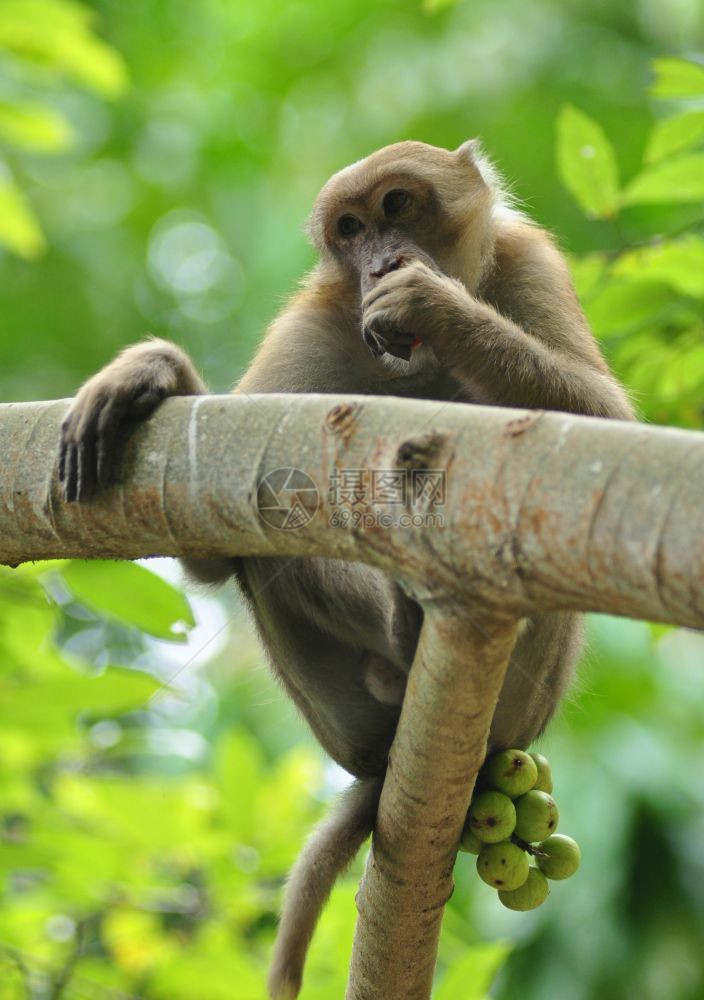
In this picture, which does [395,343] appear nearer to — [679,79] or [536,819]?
[679,79]

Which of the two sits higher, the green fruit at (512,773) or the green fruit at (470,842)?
the green fruit at (512,773)

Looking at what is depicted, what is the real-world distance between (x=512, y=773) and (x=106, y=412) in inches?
54.5

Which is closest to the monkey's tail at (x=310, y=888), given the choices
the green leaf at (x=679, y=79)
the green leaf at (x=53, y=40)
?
the green leaf at (x=679, y=79)

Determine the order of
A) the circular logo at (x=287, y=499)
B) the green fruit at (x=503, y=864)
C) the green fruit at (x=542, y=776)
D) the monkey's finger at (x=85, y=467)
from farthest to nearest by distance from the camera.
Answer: the green fruit at (x=542, y=776) < the green fruit at (x=503, y=864) < the monkey's finger at (x=85, y=467) < the circular logo at (x=287, y=499)

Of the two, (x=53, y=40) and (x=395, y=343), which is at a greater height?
(x=53, y=40)

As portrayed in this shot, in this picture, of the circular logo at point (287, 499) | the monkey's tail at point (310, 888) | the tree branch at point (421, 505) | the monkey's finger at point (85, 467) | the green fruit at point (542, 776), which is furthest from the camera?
the monkey's tail at point (310, 888)

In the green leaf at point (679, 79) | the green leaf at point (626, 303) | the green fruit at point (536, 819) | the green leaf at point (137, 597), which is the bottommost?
the green fruit at point (536, 819)

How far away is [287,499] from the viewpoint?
2215mm

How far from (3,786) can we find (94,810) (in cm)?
36

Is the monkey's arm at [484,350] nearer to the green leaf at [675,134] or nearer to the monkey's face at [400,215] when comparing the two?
the green leaf at [675,134]

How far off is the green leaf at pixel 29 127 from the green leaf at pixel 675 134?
2.16 meters

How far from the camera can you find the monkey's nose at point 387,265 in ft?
12.8

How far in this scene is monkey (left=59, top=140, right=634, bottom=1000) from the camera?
3.14 meters

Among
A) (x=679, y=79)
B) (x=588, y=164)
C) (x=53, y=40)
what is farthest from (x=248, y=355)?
(x=679, y=79)
